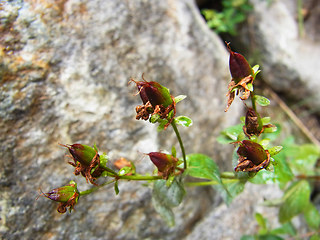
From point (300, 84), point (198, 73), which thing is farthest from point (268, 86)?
point (198, 73)

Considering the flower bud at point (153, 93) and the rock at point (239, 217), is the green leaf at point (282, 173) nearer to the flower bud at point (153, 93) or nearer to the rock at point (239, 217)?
the rock at point (239, 217)

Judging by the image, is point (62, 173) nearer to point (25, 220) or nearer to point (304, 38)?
point (25, 220)

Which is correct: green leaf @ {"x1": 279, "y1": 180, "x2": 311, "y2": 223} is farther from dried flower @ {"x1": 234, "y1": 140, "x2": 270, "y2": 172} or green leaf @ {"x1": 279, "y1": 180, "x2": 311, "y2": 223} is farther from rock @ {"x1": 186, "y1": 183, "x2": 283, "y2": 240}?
dried flower @ {"x1": 234, "y1": 140, "x2": 270, "y2": 172}

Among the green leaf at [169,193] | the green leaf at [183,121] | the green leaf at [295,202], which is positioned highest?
the green leaf at [183,121]

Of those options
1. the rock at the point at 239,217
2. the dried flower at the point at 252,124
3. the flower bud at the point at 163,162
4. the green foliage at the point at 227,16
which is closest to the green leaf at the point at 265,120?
the dried flower at the point at 252,124

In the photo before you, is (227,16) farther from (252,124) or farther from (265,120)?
(252,124)
